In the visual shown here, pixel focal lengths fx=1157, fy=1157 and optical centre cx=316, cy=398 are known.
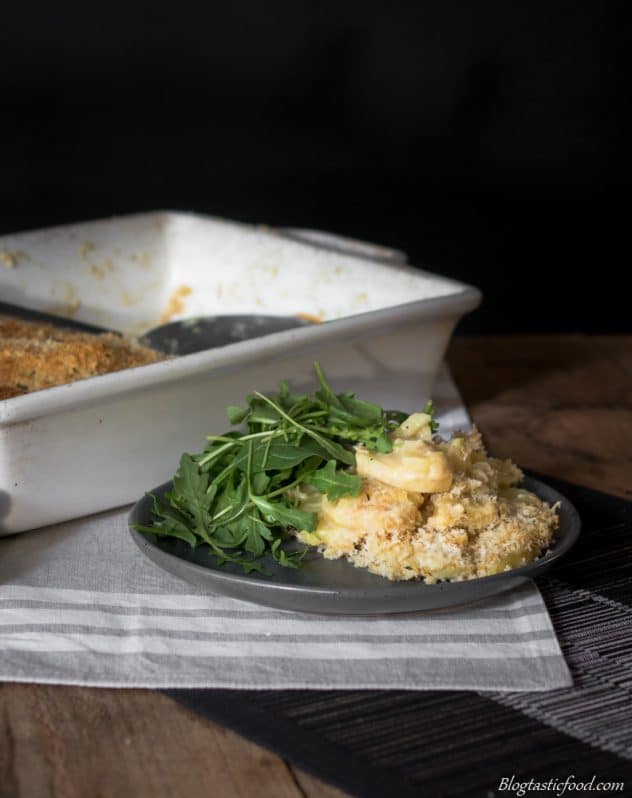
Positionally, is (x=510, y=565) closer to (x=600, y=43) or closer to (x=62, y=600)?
(x=62, y=600)

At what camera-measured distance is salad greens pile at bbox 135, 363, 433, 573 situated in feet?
2.77

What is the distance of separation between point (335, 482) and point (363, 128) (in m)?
1.88

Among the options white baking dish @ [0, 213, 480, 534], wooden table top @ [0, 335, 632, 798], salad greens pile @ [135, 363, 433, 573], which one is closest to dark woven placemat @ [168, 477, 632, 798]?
wooden table top @ [0, 335, 632, 798]

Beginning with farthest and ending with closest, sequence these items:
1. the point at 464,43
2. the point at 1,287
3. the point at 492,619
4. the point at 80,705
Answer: the point at 464,43, the point at 1,287, the point at 492,619, the point at 80,705

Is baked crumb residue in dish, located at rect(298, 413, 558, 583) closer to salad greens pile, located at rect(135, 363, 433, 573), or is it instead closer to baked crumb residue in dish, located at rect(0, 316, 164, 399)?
salad greens pile, located at rect(135, 363, 433, 573)

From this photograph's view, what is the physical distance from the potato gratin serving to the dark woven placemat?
0.09 metres

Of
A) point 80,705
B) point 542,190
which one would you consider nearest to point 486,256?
point 542,190

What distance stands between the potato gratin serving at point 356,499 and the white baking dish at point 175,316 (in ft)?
0.31

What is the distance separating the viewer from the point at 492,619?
847 mm

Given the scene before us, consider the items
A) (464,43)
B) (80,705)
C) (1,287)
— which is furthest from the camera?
(464,43)

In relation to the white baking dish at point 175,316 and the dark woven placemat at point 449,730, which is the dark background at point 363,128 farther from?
the dark woven placemat at point 449,730

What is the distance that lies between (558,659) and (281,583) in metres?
0.20

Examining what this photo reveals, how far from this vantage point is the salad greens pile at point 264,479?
846mm

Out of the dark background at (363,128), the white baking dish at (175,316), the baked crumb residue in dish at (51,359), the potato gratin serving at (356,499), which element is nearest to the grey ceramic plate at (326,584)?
the potato gratin serving at (356,499)
